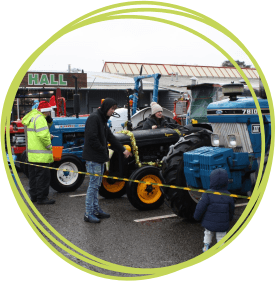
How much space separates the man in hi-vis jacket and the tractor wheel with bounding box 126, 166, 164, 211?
169cm

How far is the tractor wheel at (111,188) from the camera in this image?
6.85m

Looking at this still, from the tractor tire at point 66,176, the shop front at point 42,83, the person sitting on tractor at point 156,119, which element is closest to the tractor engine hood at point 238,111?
the person sitting on tractor at point 156,119

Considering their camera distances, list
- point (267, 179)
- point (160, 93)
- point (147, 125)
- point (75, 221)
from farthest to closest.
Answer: point (160, 93)
point (147, 125)
point (75, 221)
point (267, 179)

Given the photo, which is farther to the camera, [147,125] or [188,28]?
[147,125]

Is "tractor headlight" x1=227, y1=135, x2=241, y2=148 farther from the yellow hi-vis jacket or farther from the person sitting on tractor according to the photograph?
the yellow hi-vis jacket

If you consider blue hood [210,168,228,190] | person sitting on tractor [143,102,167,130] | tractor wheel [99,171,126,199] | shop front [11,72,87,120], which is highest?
shop front [11,72,87,120]

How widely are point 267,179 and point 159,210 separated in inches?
92.0

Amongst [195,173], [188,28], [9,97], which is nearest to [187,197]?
[195,173]

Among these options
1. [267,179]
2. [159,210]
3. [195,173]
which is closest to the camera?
[267,179]

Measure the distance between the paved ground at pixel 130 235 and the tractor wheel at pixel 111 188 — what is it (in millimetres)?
454

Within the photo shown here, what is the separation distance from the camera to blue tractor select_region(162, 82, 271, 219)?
470 centimetres

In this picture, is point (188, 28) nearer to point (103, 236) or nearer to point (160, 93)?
point (103, 236)

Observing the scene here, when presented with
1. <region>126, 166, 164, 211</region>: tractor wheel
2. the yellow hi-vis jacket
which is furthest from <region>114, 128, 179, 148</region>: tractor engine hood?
the yellow hi-vis jacket

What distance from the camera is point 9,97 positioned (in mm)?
4008
